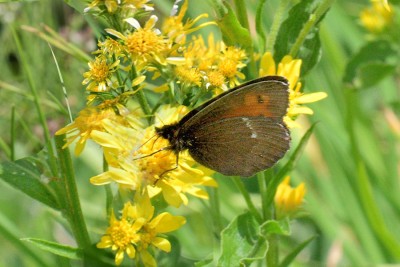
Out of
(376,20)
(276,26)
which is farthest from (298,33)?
(376,20)

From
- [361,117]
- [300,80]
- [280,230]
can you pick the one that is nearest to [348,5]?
[361,117]

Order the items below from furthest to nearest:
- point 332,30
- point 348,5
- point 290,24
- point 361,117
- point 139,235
Result: point 348,5 → point 332,30 → point 361,117 → point 290,24 → point 139,235

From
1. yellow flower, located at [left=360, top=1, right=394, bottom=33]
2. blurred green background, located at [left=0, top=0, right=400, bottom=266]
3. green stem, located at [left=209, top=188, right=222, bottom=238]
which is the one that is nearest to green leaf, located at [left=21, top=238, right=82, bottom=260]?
green stem, located at [left=209, top=188, right=222, bottom=238]

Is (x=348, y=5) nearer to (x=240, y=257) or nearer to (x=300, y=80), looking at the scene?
(x=300, y=80)

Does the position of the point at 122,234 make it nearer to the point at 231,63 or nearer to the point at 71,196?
the point at 71,196

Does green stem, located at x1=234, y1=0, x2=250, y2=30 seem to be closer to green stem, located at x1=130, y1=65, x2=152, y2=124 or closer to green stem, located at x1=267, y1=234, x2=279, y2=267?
green stem, located at x1=130, y1=65, x2=152, y2=124

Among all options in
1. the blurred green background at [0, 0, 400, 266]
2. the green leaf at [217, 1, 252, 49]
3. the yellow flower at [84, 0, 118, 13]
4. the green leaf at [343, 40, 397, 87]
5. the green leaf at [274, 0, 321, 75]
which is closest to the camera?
the yellow flower at [84, 0, 118, 13]
